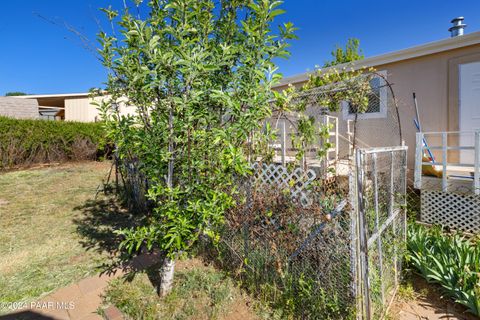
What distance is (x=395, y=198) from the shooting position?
2906 millimetres

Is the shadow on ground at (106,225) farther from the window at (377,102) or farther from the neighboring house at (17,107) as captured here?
the neighboring house at (17,107)

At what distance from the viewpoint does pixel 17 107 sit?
15.4m

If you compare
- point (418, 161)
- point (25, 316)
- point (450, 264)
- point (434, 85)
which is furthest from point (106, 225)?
point (434, 85)

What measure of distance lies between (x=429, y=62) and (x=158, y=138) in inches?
270

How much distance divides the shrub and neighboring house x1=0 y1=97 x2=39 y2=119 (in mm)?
18966

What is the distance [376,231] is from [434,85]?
Answer: 5.56 m

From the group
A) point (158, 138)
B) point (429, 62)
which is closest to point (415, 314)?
point (158, 138)

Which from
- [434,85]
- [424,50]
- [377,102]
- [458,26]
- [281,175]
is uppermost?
[458,26]

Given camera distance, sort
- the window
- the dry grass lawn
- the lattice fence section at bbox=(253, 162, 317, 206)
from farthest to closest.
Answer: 1. the window
2. the lattice fence section at bbox=(253, 162, 317, 206)
3. the dry grass lawn

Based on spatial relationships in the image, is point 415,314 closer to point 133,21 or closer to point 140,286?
point 140,286

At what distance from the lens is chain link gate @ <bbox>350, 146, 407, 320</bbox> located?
1938 millimetres

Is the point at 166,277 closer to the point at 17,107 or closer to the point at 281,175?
the point at 281,175

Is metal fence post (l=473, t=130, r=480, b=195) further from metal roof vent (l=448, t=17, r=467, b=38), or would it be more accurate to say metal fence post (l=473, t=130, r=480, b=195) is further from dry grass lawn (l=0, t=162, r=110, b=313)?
dry grass lawn (l=0, t=162, r=110, b=313)

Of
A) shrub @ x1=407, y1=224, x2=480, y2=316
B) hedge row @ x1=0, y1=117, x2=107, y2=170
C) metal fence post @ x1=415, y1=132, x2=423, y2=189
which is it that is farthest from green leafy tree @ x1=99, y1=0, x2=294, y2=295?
hedge row @ x1=0, y1=117, x2=107, y2=170
